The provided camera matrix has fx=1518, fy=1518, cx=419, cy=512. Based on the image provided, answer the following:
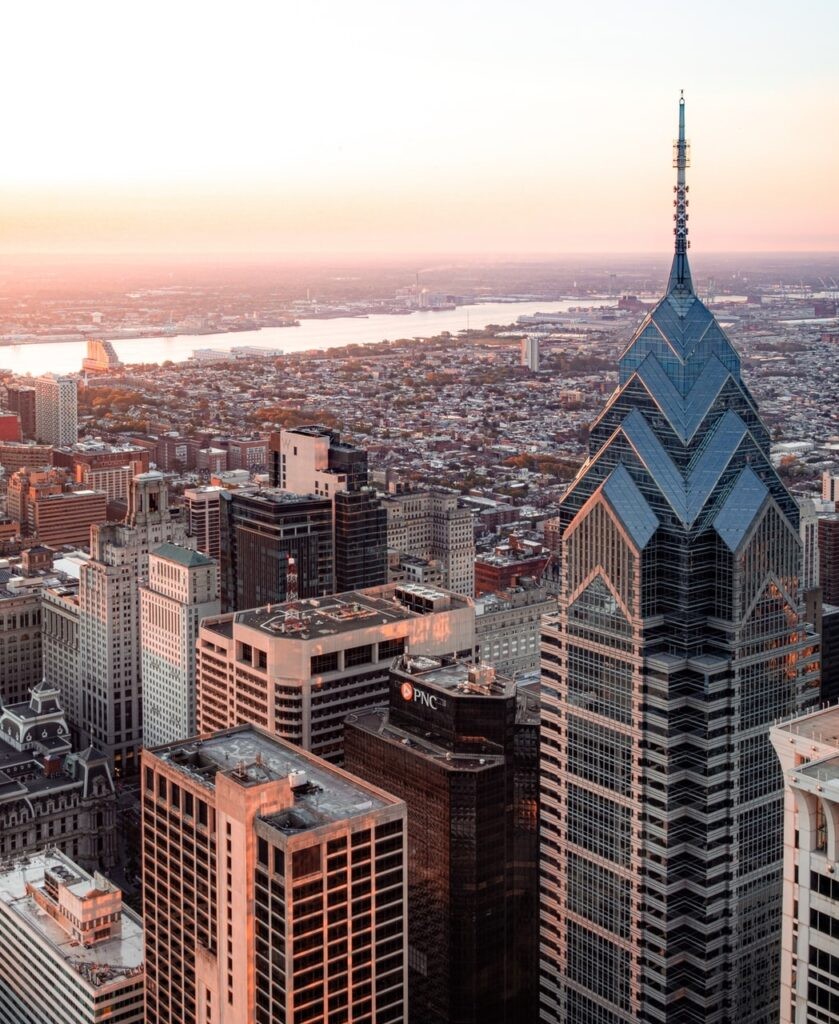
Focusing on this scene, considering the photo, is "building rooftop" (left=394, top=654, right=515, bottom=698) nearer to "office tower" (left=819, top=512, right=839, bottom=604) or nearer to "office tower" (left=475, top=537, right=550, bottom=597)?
"office tower" (left=475, top=537, right=550, bottom=597)

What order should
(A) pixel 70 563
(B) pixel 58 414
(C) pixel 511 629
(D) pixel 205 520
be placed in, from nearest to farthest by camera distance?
(C) pixel 511 629 → (D) pixel 205 520 → (A) pixel 70 563 → (B) pixel 58 414

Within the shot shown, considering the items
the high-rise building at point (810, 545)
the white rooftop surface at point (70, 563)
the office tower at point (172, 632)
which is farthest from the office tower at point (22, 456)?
the high-rise building at point (810, 545)

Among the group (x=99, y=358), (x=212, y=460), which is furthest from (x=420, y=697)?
(x=99, y=358)

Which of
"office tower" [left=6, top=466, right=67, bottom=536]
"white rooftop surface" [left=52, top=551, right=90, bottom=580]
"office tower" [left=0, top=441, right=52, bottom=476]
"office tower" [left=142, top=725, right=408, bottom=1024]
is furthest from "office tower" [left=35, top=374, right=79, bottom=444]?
"office tower" [left=142, top=725, right=408, bottom=1024]

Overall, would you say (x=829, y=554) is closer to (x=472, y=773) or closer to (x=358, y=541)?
(x=358, y=541)

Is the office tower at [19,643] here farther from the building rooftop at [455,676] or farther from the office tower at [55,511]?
the building rooftop at [455,676]
